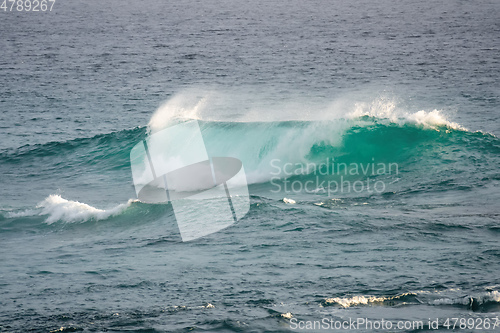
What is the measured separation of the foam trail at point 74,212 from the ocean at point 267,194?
0.16 feet

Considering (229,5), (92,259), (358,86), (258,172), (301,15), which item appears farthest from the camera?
(229,5)

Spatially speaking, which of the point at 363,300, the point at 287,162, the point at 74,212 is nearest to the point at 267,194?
the point at 287,162

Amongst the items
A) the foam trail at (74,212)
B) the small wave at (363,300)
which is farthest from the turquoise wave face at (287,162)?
the small wave at (363,300)

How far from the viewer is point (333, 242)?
34.1 feet

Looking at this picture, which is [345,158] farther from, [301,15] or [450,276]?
[301,15]

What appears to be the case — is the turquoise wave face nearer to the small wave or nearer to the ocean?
the ocean

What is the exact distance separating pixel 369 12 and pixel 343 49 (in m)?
33.2

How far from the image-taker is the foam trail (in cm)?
Result: 1284

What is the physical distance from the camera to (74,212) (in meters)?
13.0

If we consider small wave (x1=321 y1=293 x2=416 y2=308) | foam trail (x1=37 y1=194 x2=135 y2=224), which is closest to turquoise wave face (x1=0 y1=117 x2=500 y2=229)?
foam trail (x1=37 y1=194 x2=135 y2=224)

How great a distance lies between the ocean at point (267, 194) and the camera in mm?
8070

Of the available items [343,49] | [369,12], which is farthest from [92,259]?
[369,12]

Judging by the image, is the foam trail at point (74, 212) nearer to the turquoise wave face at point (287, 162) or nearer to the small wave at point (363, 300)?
the turquoise wave face at point (287, 162)

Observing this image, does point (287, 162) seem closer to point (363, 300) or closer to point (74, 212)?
point (74, 212)
